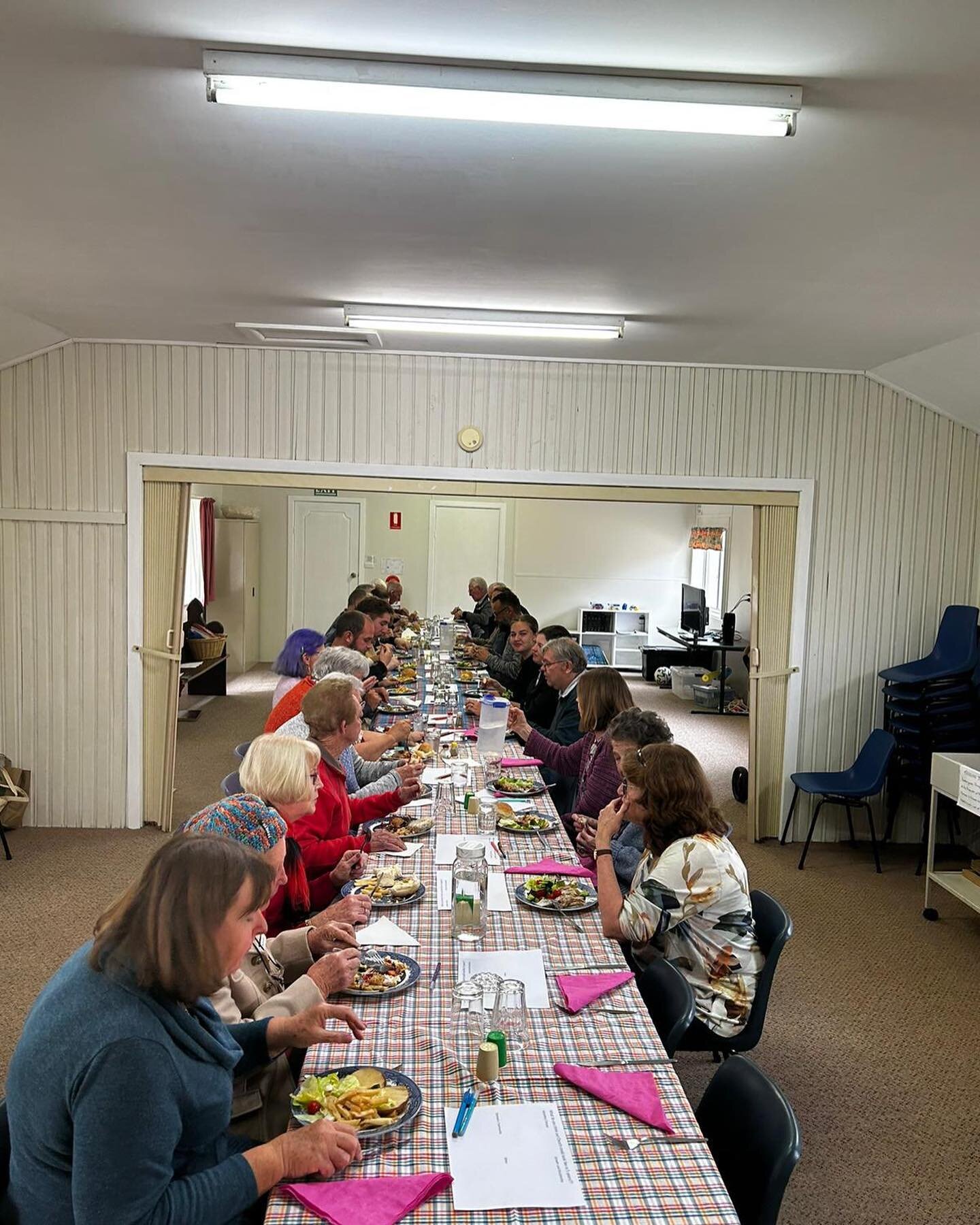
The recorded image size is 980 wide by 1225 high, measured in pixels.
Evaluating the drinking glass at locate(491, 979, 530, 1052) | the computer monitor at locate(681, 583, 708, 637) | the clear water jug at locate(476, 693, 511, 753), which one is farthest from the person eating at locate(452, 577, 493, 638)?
the drinking glass at locate(491, 979, 530, 1052)

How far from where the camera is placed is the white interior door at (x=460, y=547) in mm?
10953

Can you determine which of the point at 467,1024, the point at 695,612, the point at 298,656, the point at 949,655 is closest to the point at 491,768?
the point at 298,656

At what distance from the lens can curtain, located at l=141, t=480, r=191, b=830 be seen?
617cm

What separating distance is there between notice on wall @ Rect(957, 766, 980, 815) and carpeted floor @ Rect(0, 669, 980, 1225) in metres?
0.69

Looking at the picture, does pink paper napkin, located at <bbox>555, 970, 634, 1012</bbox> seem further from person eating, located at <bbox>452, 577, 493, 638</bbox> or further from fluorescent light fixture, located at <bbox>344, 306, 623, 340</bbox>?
person eating, located at <bbox>452, 577, 493, 638</bbox>

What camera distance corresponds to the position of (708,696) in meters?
11.0

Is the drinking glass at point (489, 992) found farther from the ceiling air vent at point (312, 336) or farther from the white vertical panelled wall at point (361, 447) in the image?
the white vertical panelled wall at point (361, 447)

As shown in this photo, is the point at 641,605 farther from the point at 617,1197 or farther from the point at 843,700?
the point at 617,1197

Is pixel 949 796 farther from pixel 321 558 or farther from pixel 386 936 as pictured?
pixel 321 558

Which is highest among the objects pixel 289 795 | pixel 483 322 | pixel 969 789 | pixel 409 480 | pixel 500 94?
pixel 483 322

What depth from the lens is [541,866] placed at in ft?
10.5

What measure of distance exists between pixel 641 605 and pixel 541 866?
9.77 m

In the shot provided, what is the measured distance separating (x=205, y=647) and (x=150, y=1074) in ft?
28.8

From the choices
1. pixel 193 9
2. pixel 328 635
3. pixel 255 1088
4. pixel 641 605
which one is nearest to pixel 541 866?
pixel 255 1088
